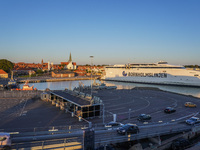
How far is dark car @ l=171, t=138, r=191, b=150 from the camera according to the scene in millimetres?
12609

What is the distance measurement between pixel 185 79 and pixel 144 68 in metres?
21.2

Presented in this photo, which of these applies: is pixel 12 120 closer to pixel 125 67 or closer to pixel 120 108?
pixel 120 108

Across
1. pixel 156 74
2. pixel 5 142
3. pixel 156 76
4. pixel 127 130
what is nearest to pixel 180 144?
pixel 127 130

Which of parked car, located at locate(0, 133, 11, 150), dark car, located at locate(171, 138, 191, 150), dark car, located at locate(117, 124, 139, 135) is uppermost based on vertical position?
parked car, located at locate(0, 133, 11, 150)

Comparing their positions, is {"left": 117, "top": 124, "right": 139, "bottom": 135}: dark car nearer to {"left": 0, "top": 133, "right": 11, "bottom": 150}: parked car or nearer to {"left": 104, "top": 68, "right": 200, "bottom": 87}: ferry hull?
{"left": 0, "top": 133, "right": 11, "bottom": 150}: parked car

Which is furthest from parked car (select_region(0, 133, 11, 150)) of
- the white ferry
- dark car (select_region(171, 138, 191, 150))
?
the white ferry

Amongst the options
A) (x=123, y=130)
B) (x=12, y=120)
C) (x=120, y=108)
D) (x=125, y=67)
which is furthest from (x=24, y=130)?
(x=125, y=67)

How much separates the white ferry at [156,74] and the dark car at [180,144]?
52.8 meters

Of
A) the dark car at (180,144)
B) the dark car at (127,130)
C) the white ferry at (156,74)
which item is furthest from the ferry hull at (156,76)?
the dark car at (127,130)

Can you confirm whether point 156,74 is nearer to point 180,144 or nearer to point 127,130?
point 180,144

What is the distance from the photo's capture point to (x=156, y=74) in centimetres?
7356

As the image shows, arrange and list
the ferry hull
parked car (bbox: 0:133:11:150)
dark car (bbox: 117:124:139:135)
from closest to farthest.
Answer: parked car (bbox: 0:133:11:150) < dark car (bbox: 117:124:139:135) < the ferry hull

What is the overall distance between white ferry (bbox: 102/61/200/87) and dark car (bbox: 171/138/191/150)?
2080 inches

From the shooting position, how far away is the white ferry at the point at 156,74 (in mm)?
61050
